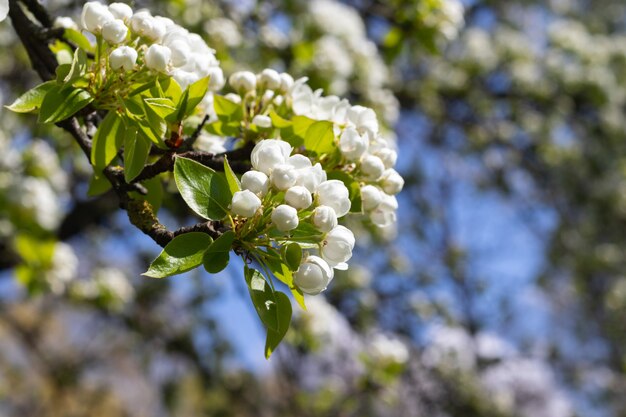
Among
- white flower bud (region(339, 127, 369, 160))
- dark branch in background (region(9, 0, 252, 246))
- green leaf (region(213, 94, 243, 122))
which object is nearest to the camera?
dark branch in background (region(9, 0, 252, 246))

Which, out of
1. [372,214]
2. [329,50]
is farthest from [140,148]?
[329,50]

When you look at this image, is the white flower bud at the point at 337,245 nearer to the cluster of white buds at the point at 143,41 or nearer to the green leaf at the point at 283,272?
the green leaf at the point at 283,272

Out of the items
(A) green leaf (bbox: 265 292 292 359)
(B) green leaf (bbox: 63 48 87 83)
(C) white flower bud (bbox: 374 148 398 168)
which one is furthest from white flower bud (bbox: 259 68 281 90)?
(A) green leaf (bbox: 265 292 292 359)

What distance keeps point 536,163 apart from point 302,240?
575 centimetres

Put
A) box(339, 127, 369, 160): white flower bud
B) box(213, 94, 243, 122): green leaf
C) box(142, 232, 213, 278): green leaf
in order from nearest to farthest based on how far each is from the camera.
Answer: box(142, 232, 213, 278): green leaf
box(339, 127, 369, 160): white flower bud
box(213, 94, 243, 122): green leaf

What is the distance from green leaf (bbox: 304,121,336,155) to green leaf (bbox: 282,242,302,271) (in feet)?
0.81

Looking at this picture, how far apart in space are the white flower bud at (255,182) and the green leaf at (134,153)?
0.20 m

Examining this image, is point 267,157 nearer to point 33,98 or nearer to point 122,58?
point 122,58

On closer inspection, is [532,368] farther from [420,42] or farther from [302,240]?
[302,240]

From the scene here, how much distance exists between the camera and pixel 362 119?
1.11m

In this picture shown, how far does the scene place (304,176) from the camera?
2.89 ft

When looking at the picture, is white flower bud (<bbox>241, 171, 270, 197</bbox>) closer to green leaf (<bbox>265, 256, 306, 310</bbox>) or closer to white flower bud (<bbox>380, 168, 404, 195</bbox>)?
green leaf (<bbox>265, 256, 306, 310</bbox>)

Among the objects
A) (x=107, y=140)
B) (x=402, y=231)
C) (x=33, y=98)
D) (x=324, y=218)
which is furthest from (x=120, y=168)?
(x=402, y=231)

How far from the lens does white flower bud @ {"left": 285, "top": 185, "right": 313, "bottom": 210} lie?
0.85 m
